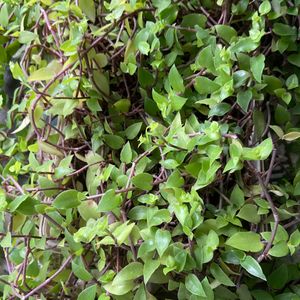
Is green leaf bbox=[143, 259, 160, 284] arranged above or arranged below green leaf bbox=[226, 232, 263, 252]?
below

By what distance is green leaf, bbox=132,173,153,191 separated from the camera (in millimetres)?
755

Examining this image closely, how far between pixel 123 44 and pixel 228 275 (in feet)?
1.44

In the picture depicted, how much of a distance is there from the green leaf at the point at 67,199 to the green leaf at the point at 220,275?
24 centimetres

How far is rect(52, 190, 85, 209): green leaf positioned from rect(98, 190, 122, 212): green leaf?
0.17ft

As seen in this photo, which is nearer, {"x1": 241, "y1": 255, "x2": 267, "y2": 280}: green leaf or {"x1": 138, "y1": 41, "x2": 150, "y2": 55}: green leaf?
{"x1": 241, "y1": 255, "x2": 267, "y2": 280}: green leaf

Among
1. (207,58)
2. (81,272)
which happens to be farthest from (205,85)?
(81,272)

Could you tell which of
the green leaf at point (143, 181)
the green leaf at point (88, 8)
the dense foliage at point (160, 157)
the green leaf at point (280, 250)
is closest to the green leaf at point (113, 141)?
the dense foliage at point (160, 157)

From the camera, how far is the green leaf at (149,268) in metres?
0.70

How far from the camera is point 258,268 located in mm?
686

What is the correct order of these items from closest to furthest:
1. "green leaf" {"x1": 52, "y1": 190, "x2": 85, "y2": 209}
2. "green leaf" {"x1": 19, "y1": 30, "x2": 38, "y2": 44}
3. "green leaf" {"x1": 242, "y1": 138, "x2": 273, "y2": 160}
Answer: "green leaf" {"x1": 242, "y1": 138, "x2": 273, "y2": 160} < "green leaf" {"x1": 52, "y1": 190, "x2": 85, "y2": 209} < "green leaf" {"x1": 19, "y1": 30, "x2": 38, "y2": 44}

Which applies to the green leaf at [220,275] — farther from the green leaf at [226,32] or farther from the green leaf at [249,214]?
the green leaf at [226,32]

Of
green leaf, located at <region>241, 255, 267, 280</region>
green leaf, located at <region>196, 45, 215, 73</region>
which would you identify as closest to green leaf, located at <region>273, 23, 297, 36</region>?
green leaf, located at <region>196, 45, 215, 73</region>

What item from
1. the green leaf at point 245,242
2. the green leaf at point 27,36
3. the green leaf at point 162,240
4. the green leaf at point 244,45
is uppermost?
the green leaf at point 27,36

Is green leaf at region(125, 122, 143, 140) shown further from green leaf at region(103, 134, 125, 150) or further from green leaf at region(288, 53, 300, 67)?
green leaf at region(288, 53, 300, 67)
